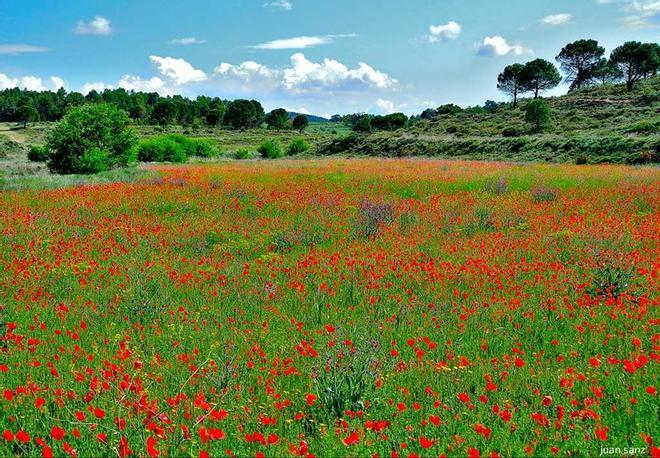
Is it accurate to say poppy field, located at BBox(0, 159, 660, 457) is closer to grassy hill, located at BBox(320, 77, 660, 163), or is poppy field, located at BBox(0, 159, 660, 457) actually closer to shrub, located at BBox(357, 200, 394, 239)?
shrub, located at BBox(357, 200, 394, 239)

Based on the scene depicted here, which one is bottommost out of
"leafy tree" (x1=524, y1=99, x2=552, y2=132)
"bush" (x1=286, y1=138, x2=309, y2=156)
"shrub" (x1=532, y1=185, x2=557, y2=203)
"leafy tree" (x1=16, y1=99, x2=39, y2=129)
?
"shrub" (x1=532, y1=185, x2=557, y2=203)

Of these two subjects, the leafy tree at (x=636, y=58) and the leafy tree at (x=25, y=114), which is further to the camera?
the leafy tree at (x=25, y=114)

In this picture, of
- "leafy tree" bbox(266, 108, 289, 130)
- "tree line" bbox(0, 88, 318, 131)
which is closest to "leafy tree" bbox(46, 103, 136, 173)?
"tree line" bbox(0, 88, 318, 131)

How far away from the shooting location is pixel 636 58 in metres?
69.6

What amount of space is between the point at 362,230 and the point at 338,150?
54.2m

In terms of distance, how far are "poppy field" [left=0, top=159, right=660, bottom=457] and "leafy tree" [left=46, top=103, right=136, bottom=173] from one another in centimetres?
2124

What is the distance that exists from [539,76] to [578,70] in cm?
1087

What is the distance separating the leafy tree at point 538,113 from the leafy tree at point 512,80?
3355cm

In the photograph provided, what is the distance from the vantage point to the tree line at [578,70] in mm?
72062

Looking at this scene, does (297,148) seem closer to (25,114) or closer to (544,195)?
(544,195)

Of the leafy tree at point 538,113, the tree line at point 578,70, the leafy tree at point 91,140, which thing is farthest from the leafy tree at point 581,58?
the leafy tree at point 91,140

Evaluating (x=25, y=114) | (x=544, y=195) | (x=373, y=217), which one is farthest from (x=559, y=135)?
(x=25, y=114)

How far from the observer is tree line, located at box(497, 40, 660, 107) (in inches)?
2837

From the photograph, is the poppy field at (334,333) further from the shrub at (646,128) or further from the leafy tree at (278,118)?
the leafy tree at (278,118)
